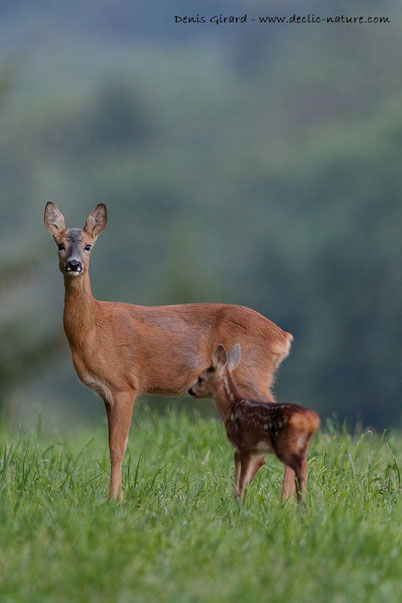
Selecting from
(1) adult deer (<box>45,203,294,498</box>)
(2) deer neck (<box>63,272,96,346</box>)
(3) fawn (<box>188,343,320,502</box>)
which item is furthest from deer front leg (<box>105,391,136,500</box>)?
(3) fawn (<box>188,343,320,502</box>)

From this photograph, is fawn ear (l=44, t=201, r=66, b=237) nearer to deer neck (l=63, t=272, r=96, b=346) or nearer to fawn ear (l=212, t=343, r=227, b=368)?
deer neck (l=63, t=272, r=96, b=346)

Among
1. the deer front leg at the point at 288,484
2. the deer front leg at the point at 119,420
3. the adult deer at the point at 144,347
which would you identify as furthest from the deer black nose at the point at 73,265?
the deer front leg at the point at 288,484

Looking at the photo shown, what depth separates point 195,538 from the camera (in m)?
4.71

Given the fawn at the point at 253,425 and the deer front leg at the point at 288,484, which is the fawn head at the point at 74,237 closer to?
the fawn at the point at 253,425

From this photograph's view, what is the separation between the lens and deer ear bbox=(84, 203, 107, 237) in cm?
629

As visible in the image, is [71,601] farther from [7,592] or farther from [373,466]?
[373,466]

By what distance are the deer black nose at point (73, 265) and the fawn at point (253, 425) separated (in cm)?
115

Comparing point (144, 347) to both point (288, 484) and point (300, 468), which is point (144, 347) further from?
point (300, 468)

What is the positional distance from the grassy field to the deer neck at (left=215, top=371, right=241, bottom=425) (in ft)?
1.82

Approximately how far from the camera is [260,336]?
650cm

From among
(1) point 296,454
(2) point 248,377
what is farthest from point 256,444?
(2) point 248,377

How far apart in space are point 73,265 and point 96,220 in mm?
426

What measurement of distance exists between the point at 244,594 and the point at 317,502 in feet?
5.61

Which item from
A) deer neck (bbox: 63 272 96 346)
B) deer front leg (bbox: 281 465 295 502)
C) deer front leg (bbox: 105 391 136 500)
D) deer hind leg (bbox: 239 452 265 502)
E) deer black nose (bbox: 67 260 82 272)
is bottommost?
deer front leg (bbox: 281 465 295 502)
